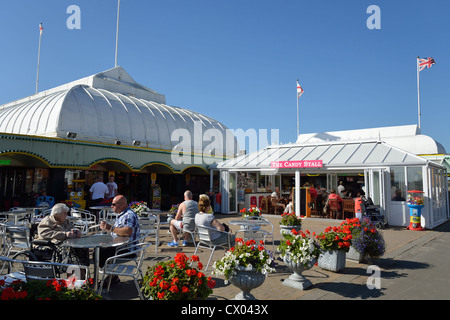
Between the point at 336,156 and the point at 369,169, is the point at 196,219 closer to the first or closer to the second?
the point at 369,169

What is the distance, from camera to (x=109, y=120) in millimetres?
15625

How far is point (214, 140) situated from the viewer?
2166cm

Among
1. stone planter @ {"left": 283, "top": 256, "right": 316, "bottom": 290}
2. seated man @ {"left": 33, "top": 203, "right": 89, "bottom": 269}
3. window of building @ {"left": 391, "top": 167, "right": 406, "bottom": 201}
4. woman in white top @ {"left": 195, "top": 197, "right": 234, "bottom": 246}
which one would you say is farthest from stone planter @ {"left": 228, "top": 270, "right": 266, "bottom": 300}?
window of building @ {"left": 391, "top": 167, "right": 406, "bottom": 201}

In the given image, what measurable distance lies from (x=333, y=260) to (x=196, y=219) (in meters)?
2.74

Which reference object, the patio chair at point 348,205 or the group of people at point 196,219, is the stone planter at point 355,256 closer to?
the group of people at point 196,219

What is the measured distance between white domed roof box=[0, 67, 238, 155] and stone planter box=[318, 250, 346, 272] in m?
12.1

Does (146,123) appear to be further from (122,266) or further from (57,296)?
(57,296)

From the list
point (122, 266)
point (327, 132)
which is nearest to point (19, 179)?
point (122, 266)

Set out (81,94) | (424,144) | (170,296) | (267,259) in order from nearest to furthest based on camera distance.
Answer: (170,296) → (267,259) → (81,94) → (424,144)

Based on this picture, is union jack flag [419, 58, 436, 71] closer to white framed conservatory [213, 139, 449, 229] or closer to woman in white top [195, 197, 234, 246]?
white framed conservatory [213, 139, 449, 229]

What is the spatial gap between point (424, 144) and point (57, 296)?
23.7 m

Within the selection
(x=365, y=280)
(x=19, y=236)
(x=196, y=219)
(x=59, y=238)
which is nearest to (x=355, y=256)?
(x=365, y=280)

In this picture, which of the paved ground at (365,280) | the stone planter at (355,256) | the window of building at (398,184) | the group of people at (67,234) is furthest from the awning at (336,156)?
the group of people at (67,234)

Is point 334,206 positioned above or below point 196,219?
below
